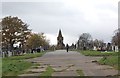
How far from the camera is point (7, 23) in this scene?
80.7m

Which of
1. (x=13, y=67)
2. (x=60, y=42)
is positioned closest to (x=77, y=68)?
(x=13, y=67)

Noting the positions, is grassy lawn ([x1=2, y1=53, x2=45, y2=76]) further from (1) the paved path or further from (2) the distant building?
(2) the distant building

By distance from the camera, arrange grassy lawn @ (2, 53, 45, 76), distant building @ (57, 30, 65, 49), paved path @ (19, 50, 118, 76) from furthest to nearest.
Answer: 1. distant building @ (57, 30, 65, 49)
2. grassy lawn @ (2, 53, 45, 76)
3. paved path @ (19, 50, 118, 76)

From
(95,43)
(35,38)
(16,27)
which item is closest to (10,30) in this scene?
(16,27)

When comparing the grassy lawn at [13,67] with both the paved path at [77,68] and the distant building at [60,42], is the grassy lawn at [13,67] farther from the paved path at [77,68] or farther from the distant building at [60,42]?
the distant building at [60,42]

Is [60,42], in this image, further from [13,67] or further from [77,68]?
[13,67]

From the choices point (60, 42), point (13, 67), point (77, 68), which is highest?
point (60, 42)

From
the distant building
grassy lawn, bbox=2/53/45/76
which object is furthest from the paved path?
the distant building

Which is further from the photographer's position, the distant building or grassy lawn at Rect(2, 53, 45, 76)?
the distant building

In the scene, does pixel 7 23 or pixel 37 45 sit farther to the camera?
pixel 37 45

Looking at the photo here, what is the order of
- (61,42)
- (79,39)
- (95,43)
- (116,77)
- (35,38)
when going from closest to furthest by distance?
(116,77), (35,38), (95,43), (79,39), (61,42)

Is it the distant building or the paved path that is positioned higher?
the distant building

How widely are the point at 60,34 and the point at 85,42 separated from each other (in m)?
30.9

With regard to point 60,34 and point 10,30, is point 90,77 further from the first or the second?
point 60,34
